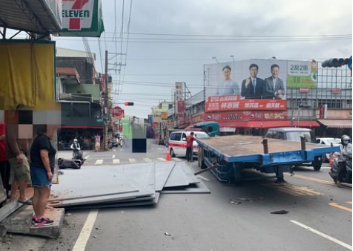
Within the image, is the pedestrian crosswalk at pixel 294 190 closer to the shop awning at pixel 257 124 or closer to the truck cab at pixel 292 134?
the truck cab at pixel 292 134

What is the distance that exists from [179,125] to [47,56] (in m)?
60.2

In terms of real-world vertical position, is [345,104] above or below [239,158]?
above

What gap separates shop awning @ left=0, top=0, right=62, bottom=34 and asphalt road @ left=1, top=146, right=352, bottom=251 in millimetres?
4212

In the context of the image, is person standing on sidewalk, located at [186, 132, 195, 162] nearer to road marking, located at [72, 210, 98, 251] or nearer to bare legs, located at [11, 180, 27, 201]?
road marking, located at [72, 210, 98, 251]

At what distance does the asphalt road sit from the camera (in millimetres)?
5723

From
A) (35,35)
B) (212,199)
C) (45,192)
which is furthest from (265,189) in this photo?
(35,35)

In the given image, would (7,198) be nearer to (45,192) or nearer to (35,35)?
(45,192)

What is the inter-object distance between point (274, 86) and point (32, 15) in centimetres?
5037

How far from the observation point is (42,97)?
8.36 m

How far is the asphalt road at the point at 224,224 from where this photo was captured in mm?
5723

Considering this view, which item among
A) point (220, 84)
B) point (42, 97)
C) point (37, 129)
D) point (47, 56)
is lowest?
point (37, 129)

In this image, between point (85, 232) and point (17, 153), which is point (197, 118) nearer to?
point (17, 153)

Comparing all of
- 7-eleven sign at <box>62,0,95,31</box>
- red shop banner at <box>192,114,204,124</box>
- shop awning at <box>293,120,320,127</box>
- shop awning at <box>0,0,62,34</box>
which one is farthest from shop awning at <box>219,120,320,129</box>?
shop awning at <box>0,0,62,34</box>

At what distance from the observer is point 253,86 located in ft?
178
